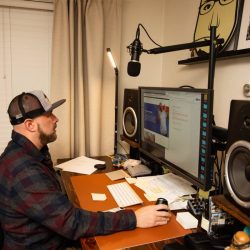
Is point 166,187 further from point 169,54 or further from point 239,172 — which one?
point 169,54

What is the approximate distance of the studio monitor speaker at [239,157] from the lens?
838 mm

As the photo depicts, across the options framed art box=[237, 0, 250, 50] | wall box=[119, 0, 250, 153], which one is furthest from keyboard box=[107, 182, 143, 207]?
framed art box=[237, 0, 250, 50]

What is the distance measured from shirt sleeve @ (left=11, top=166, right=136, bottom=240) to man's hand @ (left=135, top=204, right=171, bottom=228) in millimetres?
67

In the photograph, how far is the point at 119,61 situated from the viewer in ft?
7.04

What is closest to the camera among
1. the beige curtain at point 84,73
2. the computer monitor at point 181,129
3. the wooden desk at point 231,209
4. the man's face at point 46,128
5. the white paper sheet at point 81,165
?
the wooden desk at point 231,209

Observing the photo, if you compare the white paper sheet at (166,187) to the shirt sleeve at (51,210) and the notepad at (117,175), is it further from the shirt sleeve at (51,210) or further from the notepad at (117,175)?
the shirt sleeve at (51,210)

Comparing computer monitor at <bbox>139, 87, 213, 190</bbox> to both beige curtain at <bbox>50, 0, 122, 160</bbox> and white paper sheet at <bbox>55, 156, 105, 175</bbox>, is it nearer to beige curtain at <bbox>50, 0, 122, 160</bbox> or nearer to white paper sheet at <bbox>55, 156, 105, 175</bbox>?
white paper sheet at <bbox>55, 156, 105, 175</bbox>

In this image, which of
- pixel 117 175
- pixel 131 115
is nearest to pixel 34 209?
pixel 117 175

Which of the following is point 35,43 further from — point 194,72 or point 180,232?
point 180,232

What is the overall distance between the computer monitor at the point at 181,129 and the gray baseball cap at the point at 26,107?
0.61 m

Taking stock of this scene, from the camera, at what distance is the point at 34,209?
0.97 meters

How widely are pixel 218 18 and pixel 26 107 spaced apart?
3.83ft

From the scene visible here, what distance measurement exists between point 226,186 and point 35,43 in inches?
72.3

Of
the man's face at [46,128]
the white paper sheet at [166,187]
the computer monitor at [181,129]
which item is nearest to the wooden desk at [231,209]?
the computer monitor at [181,129]
